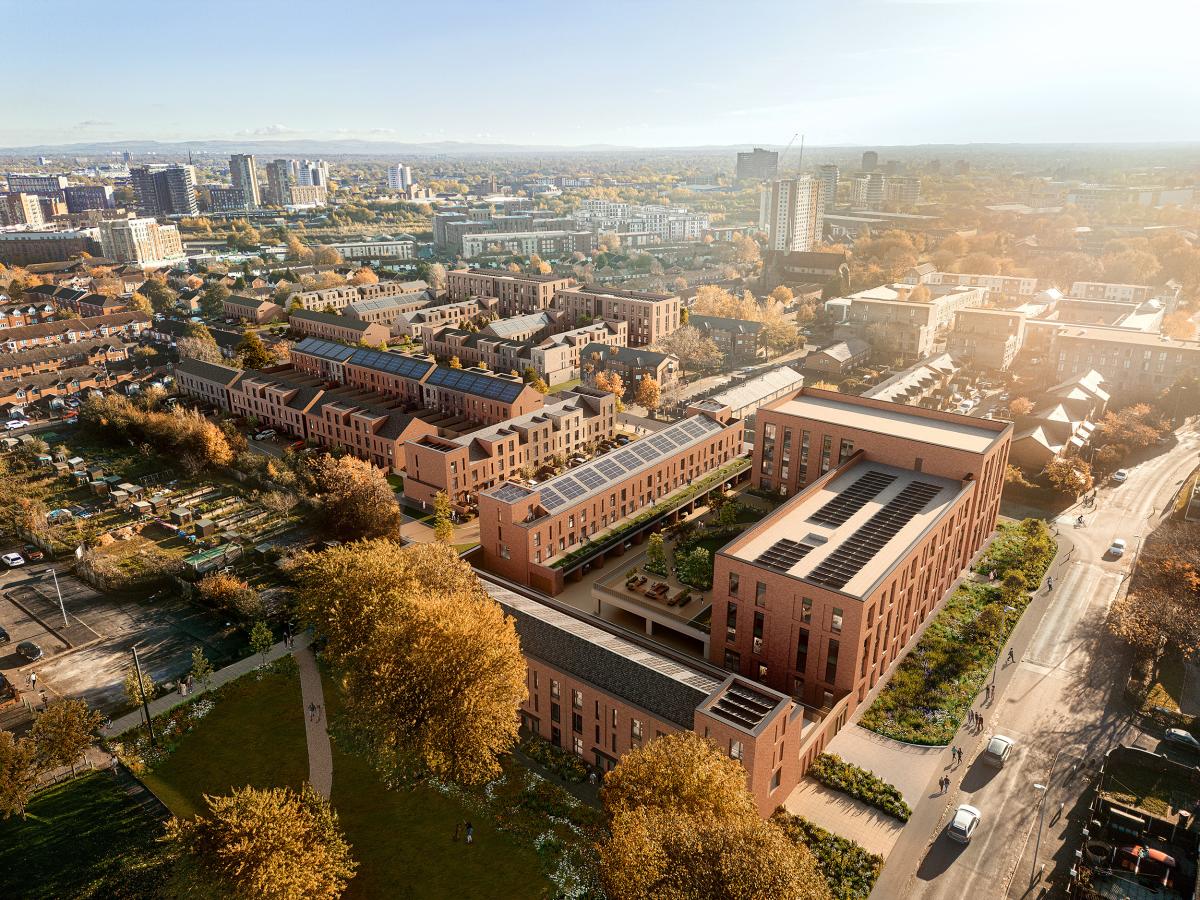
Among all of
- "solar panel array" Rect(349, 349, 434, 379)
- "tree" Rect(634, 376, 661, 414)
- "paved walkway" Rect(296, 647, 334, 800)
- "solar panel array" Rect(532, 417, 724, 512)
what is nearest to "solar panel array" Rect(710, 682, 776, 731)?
"paved walkway" Rect(296, 647, 334, 800)

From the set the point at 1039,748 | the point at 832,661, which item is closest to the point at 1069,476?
the point at 1039,748

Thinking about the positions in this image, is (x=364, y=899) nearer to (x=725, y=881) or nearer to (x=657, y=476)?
(x=725, y=881)

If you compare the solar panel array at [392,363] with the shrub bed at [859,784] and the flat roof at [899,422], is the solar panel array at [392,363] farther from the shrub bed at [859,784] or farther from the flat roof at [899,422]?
the shrub bed at [859,784]

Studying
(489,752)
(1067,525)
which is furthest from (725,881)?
(1067,525)

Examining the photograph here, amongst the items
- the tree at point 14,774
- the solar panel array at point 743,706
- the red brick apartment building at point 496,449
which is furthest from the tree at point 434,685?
the red brick apartment building at point 496,449

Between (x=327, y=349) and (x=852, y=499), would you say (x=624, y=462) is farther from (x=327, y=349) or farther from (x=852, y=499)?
(x=327, y=349)
